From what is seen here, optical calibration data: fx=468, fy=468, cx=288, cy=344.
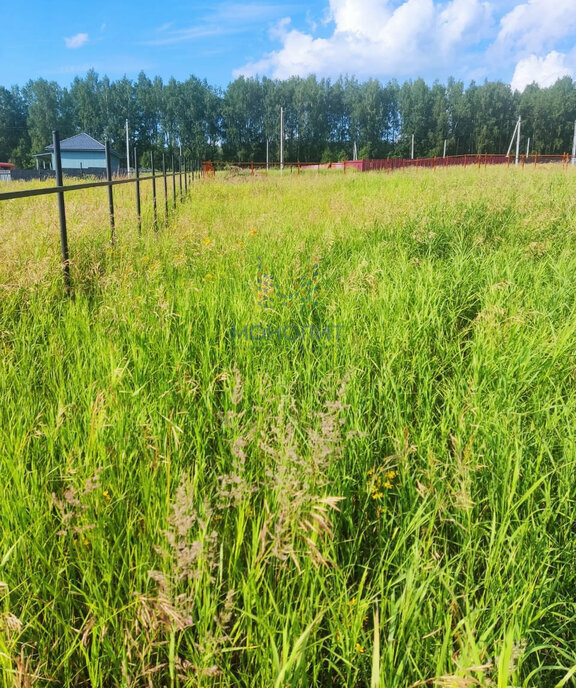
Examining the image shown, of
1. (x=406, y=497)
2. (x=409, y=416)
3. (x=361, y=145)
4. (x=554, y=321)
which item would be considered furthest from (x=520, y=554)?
(x=361, y=145)

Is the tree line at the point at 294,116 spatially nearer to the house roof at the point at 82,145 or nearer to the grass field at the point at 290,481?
the house roof at the point at 82,145

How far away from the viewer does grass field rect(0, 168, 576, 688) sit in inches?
44.7

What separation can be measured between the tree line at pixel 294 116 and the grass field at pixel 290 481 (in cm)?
9282

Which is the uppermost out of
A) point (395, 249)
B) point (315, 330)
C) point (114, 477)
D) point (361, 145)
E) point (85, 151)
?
point (361, 145)

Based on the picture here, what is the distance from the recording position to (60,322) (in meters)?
3.15

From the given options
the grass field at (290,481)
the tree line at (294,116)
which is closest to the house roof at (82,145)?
the tree line at (294,116)

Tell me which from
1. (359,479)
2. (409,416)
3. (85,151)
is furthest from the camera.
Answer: (85,151)

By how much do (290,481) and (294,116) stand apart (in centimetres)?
10956

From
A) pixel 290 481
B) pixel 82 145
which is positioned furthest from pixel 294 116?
pixel 290 481

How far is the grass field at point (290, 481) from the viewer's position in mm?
1135

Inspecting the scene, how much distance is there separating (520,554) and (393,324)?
1.74 metres

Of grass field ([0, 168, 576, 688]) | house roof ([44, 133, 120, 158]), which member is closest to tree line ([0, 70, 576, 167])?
house roof ([44, 133, 120, 158])

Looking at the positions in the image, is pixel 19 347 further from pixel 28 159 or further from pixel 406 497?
pixel 28 159

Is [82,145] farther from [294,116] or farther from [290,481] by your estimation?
[290,481]
